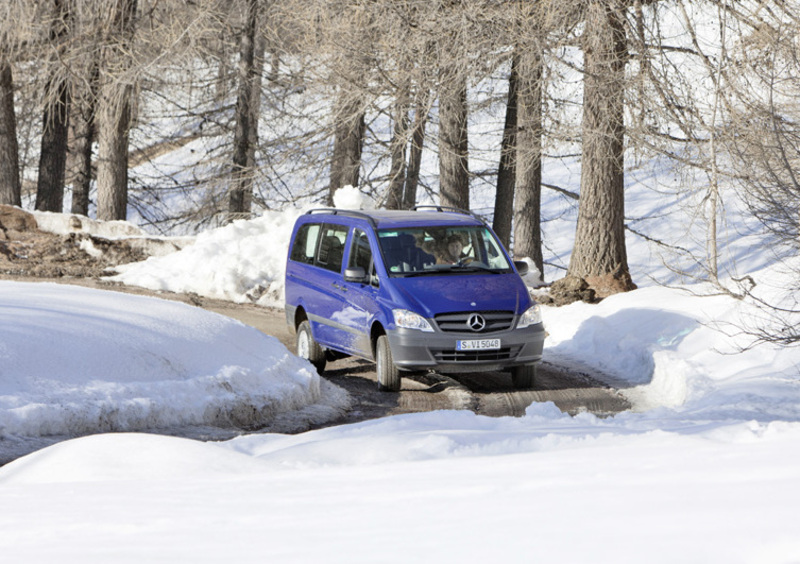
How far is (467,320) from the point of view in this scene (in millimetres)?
10477

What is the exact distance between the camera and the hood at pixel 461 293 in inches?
413

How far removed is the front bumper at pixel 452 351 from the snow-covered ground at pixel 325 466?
85 cm

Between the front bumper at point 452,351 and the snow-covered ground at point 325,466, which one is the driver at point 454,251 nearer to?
the front bumper at point 452,351

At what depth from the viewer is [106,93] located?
22.3 m

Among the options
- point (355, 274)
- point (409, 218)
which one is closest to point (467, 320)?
point (355, 274)

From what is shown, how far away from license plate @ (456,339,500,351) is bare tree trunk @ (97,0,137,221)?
1350 centimetres

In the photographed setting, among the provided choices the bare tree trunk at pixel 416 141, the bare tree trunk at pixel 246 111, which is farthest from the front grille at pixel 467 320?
the bare tree trunk at pixel 246 111

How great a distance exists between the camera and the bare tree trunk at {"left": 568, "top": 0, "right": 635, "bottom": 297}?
649 inches

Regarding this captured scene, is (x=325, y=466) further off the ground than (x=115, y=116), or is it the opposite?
(x=115, y=116)

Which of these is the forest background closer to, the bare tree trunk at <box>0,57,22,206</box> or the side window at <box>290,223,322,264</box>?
the bare tree trunk at <box>0,57,22,206</box>

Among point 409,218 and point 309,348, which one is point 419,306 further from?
point 309,348

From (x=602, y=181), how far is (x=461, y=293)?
7991 millimetres

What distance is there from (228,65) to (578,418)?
2140cm

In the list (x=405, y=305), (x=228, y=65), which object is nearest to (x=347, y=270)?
(x=405, y=305)
